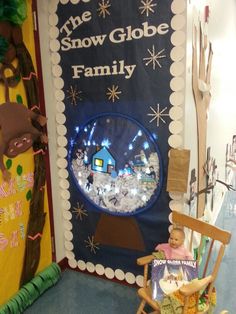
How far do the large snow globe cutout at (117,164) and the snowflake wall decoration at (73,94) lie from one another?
20cm

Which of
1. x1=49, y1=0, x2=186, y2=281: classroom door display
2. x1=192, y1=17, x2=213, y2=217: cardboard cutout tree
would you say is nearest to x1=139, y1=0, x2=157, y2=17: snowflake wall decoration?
x1=49, y1=0, x2=186, y2=281: classroom door display

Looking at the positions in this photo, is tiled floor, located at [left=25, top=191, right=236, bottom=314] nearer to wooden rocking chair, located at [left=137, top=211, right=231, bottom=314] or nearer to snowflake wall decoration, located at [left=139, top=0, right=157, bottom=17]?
wooden rocking chair, located at [left=137, top=211, right=231, bottom=314]

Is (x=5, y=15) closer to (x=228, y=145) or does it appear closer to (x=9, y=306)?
(x=9, y=306)

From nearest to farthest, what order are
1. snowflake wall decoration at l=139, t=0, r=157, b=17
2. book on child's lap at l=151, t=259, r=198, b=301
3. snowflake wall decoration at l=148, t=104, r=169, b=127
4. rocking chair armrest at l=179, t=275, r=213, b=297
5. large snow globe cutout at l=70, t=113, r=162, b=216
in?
rocking chair armrest at l=179, t=275, r=213, b=297 → book on child's lap at l=151, t=259, r=198, b=301 → snowflake wall decoration at l=139, t=0, r=157, b=17 → snowflake wall decoration at l=148, t=104, r=169, b=127 → large snow globe cutout at l=70, t=113, r=162, b=216

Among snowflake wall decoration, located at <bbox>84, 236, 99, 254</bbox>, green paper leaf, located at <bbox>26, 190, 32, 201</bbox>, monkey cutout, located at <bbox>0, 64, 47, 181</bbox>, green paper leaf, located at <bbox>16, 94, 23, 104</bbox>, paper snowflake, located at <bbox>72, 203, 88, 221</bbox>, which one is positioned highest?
green paper leaf, located at <bbox>16, 94, 23, 104</bbox>

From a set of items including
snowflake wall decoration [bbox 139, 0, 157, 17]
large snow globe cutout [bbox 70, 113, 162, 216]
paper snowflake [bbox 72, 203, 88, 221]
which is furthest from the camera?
paper snowflake [bbox 72, 203, 88, 221]

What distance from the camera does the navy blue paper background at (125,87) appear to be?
194 cm

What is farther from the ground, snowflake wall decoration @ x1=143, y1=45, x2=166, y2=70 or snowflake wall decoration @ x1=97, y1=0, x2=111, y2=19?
snowflake wall decoration @ x1=97, y1=0, x2=111, y2=19

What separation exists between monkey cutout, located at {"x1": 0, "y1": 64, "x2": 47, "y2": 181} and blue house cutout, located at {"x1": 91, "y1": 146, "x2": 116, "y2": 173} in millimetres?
451

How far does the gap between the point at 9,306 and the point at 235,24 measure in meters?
4.30

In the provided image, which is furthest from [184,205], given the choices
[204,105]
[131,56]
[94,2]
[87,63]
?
[94,2]

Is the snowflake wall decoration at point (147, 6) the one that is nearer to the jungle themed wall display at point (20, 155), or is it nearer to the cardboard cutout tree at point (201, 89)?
the cardboard cutout tree at point (201, 89)

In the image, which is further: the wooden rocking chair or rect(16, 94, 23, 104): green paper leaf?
rect(16, 94, 23, 104): green paper leaf

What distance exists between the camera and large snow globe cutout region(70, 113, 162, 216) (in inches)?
82.7
